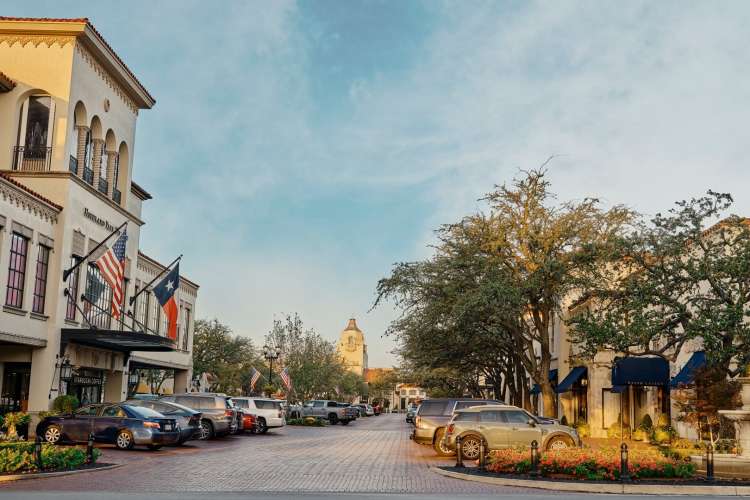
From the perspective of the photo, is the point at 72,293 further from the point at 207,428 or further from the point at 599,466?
the point at 599,466

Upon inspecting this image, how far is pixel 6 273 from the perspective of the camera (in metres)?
29.3

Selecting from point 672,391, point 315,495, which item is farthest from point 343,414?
point 315,495

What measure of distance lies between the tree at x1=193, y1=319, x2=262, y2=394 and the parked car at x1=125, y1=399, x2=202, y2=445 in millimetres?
54656

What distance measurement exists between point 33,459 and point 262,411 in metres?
22.0

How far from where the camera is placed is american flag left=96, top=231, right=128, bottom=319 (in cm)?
3209

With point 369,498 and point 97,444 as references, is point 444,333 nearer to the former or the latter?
point 97,444

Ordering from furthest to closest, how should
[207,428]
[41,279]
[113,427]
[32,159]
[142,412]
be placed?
[32,159]
[207,428]
[41,279]
[142,412]
[113,427]

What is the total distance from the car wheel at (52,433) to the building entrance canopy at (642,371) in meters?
23.5

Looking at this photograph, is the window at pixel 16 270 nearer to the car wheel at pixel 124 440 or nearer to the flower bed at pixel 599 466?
the car wheel at pixel 124 440

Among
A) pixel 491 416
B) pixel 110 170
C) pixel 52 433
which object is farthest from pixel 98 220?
pixel 491 416

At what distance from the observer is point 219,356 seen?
86000 millimetres

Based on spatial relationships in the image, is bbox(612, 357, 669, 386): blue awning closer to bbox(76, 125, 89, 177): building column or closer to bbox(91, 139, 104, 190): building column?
bbox(91, 139, 104, 190): building column

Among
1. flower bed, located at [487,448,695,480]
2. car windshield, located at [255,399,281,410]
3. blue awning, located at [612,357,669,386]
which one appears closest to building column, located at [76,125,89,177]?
car windshield, located at [255,399,281,410]

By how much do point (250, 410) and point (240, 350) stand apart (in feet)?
163
